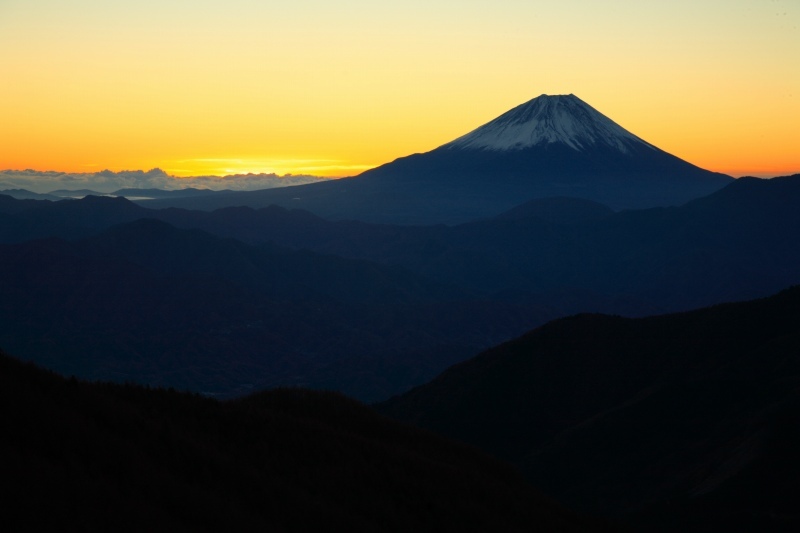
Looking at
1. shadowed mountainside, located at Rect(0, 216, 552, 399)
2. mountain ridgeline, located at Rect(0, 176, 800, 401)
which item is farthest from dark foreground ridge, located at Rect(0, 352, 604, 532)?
shadowed mountainside, located at Rect(0, 216, 552, 399)

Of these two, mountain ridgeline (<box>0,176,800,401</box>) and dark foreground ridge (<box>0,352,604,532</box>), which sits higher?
dark foreground ridge (<box>0,352,604,532</box>)

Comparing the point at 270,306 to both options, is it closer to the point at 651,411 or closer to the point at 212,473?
the point at 651,411

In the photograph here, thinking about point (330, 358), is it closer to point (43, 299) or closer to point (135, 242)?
point (43, 299)

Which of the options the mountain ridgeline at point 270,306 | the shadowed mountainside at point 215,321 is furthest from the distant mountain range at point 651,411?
the shadowed mountainside at point 215,321

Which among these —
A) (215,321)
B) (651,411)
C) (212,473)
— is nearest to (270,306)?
(215,321)

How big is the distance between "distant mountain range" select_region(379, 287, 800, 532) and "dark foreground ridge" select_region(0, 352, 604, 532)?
13.3 meters

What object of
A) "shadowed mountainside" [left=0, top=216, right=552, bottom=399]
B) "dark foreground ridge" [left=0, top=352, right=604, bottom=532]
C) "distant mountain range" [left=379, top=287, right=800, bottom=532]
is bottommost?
"shadowed mountainside" [left=0, top=216, right=552, bottom=399]

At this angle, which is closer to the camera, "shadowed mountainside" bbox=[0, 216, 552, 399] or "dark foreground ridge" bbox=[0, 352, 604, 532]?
"dark foreground ridge" bbox=[0, 352, 604, 532]

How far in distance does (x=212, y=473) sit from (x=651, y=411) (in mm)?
32278

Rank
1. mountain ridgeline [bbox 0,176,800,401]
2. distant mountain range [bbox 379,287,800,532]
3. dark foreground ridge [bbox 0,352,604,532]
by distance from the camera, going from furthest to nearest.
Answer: mountain ridgeline [bbox 0,176,800,401], distant mountain range [bbox 379,287,800,532], dark foreground ridge [bbox 0,352,604,532]

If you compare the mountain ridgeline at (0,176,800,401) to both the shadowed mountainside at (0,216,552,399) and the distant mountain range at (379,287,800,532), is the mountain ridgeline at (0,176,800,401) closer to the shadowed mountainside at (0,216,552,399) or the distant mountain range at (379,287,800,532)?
the shadowed mountainside at (0,216,552,399)

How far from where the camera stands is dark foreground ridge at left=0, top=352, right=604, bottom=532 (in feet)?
38.7

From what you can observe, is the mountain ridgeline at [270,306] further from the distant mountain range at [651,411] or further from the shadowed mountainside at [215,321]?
the distant mountain range at [651,411]

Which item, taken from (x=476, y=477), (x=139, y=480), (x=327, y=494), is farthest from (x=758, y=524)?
(x=139, y=480)
